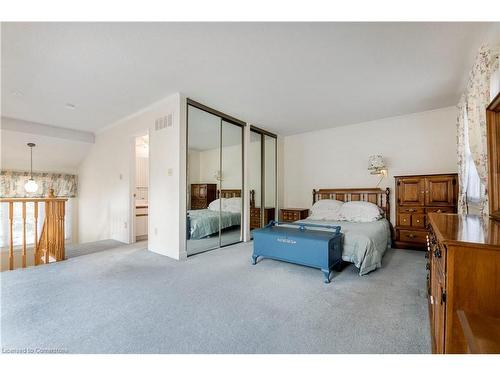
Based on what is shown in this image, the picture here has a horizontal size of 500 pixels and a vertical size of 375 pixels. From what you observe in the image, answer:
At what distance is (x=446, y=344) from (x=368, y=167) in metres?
3.87

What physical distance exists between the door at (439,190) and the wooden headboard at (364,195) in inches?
26.4

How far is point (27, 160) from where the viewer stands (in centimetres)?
515

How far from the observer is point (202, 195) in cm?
396

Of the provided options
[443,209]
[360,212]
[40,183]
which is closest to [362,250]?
[360,212]

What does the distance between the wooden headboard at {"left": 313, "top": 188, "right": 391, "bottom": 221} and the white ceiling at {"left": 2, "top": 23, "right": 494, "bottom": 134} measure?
1521 mm

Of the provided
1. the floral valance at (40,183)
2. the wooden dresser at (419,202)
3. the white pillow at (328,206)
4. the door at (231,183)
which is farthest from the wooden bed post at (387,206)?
the floral valance at (40,183)

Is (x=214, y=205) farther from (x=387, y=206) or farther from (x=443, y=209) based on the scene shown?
(x=443, y=209)

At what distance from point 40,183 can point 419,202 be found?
816 cm

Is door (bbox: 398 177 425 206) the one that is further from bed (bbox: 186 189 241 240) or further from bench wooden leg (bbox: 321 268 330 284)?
bed (bbox: 186 189 241 240)

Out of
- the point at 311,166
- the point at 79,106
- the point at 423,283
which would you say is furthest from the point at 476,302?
the point at 79,106

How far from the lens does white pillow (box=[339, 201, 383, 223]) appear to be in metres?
3.97
